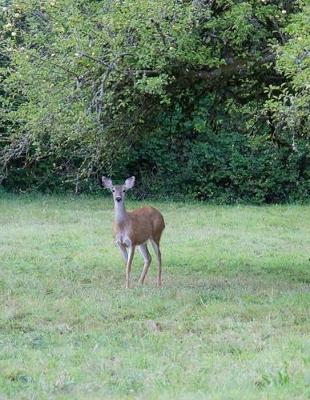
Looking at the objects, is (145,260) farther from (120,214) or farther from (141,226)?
(120,214)

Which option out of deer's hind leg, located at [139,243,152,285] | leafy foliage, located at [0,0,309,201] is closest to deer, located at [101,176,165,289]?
deer's hind leg, located at [139,243,152,285]

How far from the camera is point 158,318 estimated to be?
9.29 meters

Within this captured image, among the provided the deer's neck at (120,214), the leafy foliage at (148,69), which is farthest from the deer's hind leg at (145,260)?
the leafy foliage at (148,69)

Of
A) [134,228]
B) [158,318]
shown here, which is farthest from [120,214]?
[158,318]

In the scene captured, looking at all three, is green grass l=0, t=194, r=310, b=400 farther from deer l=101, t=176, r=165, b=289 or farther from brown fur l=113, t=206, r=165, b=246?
brown fur l=113, t=206, r=165, b=246

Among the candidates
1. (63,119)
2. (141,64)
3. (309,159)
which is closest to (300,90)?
(141,64)

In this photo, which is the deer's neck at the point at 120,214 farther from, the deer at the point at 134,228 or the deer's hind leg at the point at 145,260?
the deer's hind leg at the point at 145,260

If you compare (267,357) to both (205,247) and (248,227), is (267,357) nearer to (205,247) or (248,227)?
(205,247)

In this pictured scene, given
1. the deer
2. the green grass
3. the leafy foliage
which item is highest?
the leafy foliage

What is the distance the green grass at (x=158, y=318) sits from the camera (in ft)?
21.7

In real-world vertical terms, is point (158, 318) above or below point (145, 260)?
below

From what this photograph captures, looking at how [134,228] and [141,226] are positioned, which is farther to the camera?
[141,226]

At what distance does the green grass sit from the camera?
21.7ft

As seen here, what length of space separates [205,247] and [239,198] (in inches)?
324
